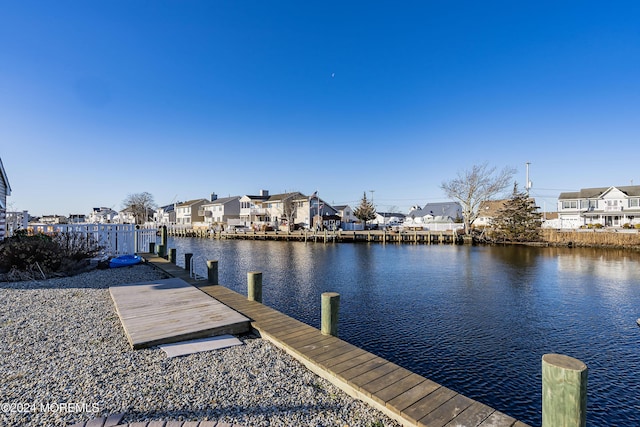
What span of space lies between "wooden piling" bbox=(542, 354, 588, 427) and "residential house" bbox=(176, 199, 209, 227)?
7681 cm

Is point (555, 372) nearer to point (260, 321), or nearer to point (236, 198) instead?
point (260, 321)

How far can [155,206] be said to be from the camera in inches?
3809

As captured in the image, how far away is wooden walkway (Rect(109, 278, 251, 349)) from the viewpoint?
545cm

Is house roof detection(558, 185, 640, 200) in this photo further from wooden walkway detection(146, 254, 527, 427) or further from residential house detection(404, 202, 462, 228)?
wooden walkway detection(146, 254, 527, 427)

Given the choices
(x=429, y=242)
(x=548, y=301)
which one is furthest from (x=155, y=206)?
(x=548, y=301)

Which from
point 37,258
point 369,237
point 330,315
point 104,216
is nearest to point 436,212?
point 369,237

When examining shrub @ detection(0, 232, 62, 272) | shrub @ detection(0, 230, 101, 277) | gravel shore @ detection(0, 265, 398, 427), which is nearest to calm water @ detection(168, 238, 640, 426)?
gravel shore @ detection(0, 265, 398, 427)

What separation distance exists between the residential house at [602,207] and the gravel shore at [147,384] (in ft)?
183

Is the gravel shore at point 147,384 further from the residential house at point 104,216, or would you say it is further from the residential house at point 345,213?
the residential house at point 104,216

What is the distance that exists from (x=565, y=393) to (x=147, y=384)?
4.52m

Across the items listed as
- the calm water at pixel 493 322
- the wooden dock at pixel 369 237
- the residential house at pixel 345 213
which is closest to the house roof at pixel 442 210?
the residential house at pixel 345 213

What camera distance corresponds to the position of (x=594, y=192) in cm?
5050

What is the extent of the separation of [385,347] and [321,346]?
3.19 metres

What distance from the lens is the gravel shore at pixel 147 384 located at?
11.3ft
